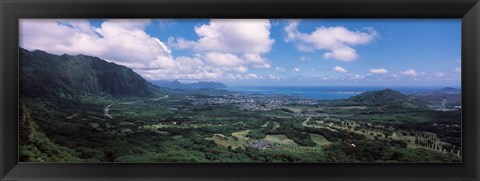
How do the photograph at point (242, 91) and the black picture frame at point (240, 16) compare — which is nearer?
the black picture frame at point (240, 16)

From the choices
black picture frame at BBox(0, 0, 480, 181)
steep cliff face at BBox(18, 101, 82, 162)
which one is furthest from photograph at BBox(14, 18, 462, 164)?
black picture frame at BBox(0, 0, 480, 181)

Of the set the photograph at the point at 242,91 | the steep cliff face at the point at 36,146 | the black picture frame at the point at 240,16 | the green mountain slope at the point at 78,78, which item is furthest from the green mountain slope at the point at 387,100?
the steep cliff face at the point at 36,146

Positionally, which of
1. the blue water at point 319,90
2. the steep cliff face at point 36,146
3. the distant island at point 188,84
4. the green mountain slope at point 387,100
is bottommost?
the steep cliff face at point 36,146

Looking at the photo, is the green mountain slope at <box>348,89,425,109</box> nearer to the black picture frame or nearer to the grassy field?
the black picture frame

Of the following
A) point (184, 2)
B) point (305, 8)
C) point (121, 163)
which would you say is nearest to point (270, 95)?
point (305, 8)

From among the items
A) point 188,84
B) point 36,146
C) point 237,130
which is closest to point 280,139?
point 237,130

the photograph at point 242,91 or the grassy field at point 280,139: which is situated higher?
the photograph at point 242,91

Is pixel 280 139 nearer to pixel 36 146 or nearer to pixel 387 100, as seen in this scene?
pixel 387 100

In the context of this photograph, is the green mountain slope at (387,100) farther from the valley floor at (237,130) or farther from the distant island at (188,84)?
the distant island at (188,84)
